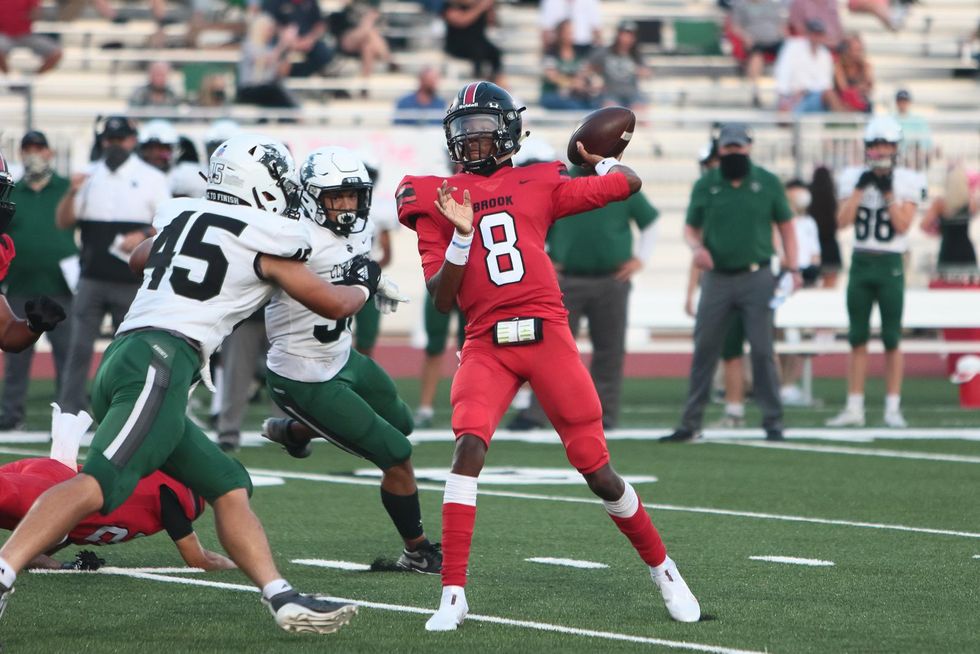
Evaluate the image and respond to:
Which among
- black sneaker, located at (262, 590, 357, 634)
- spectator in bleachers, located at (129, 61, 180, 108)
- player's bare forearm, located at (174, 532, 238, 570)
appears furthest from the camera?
spectator in bleachers, located at (129, 61, 180, 108)

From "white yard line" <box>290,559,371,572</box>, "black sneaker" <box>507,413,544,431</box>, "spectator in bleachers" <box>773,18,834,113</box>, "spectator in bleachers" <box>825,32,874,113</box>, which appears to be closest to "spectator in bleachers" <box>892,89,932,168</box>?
"spectator in bleachers" <box>825,32,874,113</box>

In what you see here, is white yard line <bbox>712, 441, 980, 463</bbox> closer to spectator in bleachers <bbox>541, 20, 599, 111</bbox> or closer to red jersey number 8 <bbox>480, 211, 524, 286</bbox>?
red jersey number 8 <bbox>480, 211, 524, 286</bbox>

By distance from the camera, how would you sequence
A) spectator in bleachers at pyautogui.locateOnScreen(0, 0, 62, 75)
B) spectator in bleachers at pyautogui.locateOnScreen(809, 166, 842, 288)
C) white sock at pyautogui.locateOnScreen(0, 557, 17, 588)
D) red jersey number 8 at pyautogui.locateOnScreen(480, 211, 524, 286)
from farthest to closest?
spectator in bleachers at pyautogui.locateOnScreen(0, 0, 62, 75)
spectator in bleachers at pyautogui.locateOnScreen(809, 166, 842, 288)
red jersey number 8 at pyautogui.locateOnScreen(480, 211, 524, 286)
white sock at pyautogui.locateOnScreen(0, 557, 17, 588)

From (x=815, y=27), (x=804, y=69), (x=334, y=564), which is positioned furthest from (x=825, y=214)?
(x=334, y=564)

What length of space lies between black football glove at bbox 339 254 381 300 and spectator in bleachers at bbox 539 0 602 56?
43.7ft

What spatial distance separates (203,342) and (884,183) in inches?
284

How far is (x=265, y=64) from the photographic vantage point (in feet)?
55.9

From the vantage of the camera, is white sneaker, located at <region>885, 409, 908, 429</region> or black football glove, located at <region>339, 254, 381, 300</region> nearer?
black football glove, located at <region>339, 254, 381, 300</region>

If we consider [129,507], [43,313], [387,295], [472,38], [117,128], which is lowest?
[129,507]

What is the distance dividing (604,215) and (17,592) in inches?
236

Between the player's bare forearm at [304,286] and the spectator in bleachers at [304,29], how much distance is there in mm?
12945

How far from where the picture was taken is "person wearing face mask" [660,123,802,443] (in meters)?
10.4

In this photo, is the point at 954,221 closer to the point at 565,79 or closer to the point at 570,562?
the point at 565,79

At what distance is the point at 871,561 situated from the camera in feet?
20.7
